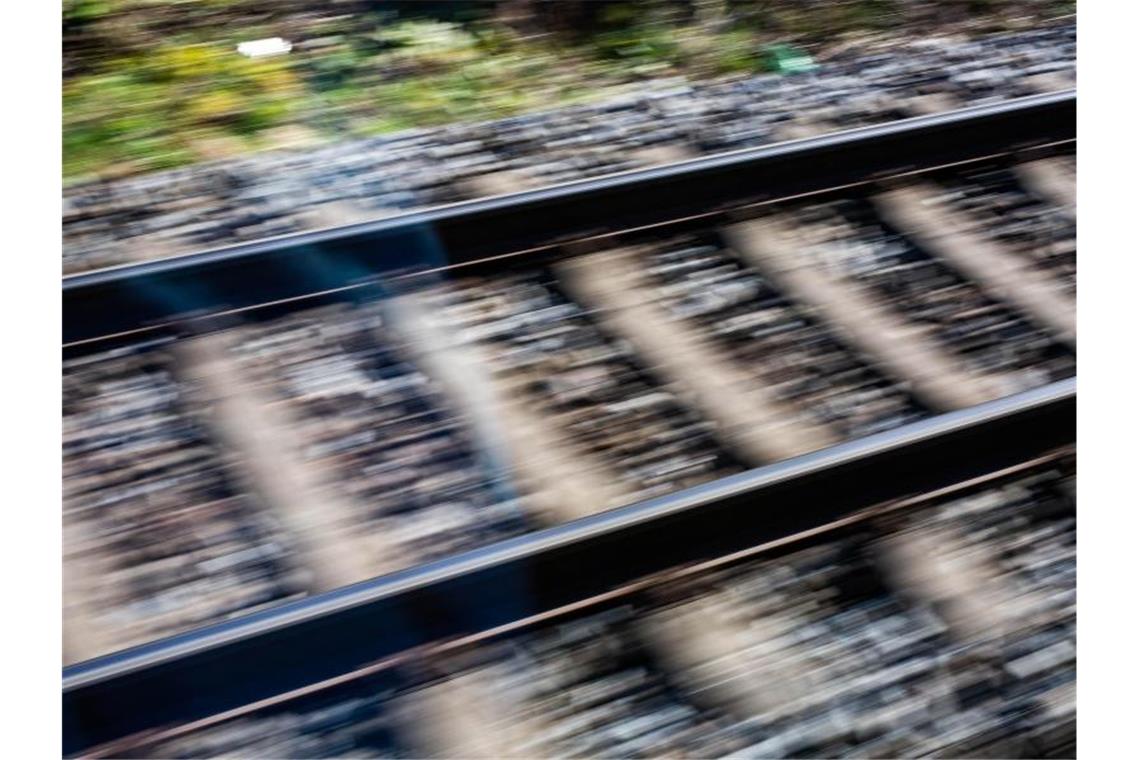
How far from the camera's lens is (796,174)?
2781 millimetres

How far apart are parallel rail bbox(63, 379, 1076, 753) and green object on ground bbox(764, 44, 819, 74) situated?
148 centimetres

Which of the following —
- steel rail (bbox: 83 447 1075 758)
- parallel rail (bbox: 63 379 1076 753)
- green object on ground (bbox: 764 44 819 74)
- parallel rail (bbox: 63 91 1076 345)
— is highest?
green object on ground (bbox: 764 44 819 74)

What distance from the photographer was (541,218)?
256 centimetres

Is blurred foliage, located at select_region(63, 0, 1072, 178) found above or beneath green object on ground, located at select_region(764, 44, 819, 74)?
above

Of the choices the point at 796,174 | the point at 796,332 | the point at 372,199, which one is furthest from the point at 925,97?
the point at 372,199

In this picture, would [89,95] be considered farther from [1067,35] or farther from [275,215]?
[1067,35]

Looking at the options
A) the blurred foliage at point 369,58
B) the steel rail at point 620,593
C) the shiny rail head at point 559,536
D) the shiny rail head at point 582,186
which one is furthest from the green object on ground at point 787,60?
the steel rail at point 620,593

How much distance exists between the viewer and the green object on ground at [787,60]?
135 inches

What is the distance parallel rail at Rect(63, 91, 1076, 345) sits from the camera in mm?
2279

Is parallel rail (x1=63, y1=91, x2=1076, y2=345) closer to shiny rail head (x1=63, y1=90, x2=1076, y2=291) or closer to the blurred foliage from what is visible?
shiny rail head (x1=63, y1=90, x2=1076, y2=291)

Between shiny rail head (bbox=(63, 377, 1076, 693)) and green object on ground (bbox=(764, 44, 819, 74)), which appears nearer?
shiny rail head (bbox=(63, 377, 1076, 693))

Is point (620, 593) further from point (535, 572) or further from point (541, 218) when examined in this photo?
point (541, 218)

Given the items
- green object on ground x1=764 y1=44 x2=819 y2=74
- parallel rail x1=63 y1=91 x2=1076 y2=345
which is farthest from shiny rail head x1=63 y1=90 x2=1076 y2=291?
green object on ground x1=764 y1=44 x2=819 y2=74
